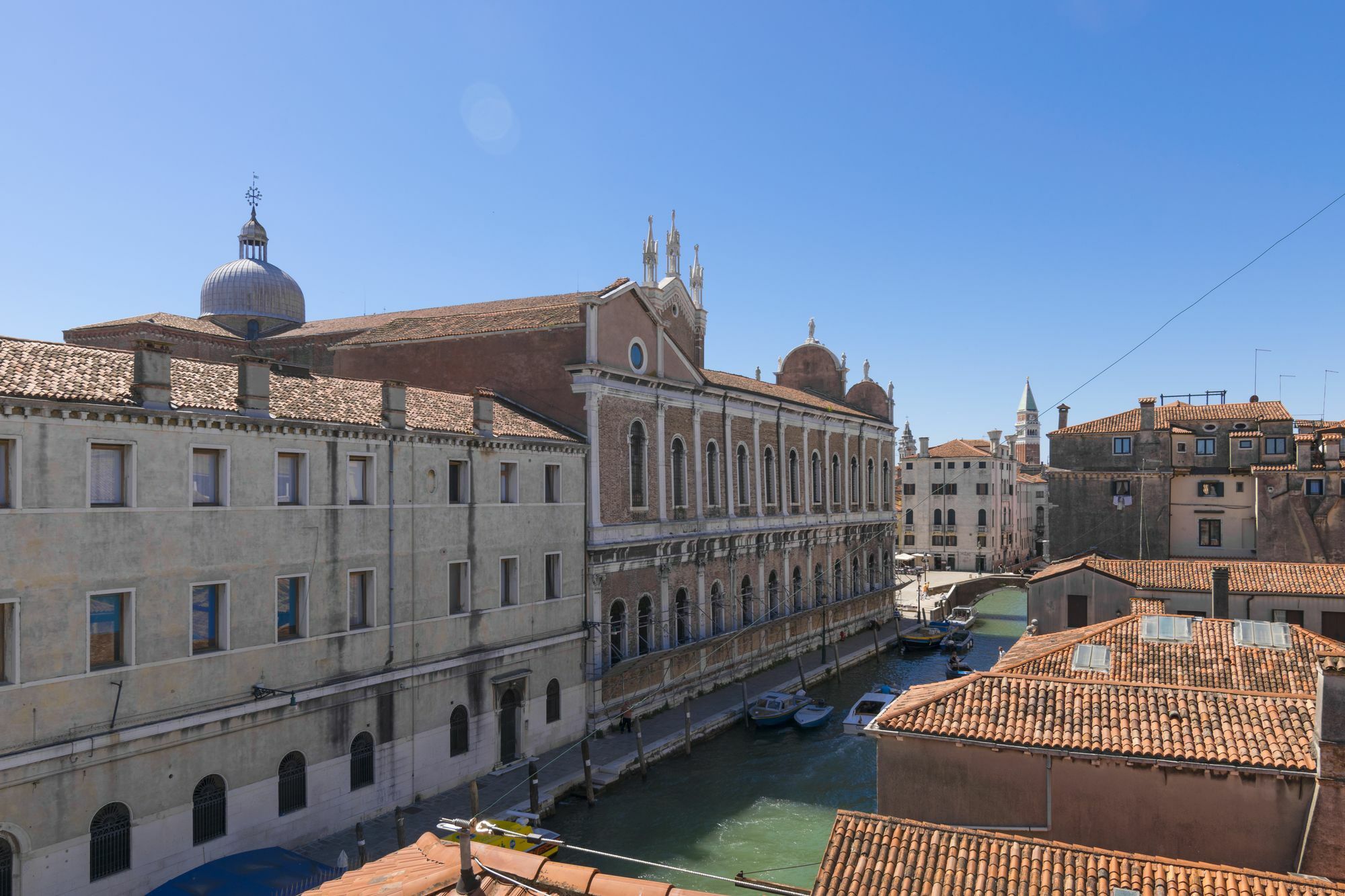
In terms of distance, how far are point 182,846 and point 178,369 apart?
7851 millimetres

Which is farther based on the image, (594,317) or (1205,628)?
(594,317)

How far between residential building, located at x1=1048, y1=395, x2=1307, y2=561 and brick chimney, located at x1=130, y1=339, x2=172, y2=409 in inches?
1324

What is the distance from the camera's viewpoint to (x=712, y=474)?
105ft

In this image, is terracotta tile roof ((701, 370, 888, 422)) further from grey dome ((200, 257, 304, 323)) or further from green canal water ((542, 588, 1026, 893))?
grey dome ((200, 257, 304, 323))

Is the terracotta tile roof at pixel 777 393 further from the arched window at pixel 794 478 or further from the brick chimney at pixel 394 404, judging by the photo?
the brick chimney at pixel 394 404

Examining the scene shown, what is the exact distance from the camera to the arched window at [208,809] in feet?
50.2

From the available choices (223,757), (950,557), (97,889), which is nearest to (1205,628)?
(223,757)

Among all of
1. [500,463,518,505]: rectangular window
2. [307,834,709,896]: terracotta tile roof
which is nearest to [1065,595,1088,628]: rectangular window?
[500,463,518,505]: rectangular window

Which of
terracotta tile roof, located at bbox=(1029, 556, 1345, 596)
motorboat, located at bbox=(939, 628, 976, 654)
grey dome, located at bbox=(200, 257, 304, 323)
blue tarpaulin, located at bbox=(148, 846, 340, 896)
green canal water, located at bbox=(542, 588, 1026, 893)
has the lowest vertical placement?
green canal water, located at bbox=(542, 588, 1026, 893)

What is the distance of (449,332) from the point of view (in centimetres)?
2738

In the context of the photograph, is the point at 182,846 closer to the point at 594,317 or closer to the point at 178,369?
the point at 178,369

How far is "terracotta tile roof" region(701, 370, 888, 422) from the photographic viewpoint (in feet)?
114

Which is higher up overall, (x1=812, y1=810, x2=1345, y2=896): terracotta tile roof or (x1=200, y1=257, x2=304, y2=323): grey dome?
(x1=200, y1=257, x2=304, y2=323): grey dome

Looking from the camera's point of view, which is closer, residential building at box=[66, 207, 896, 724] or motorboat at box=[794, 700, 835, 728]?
residential building at box=[66, 207, 896, 724]
